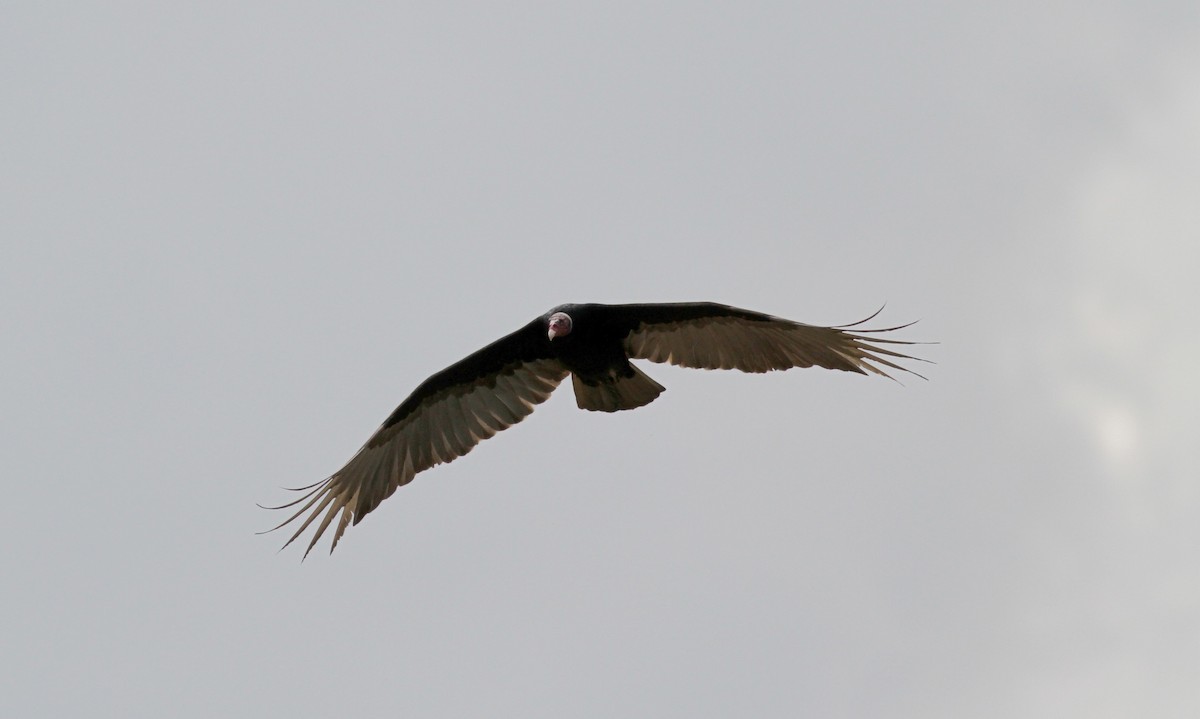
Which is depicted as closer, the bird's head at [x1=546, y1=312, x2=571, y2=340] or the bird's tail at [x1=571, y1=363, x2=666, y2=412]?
the bird's head at [x1=546, y1=312, x2=571, y2=340]

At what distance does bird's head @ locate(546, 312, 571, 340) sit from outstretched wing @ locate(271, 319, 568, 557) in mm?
555

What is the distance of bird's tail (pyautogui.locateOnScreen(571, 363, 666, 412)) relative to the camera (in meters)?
11.3

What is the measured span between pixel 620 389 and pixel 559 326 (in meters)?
0.86

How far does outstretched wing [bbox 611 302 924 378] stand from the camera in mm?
10695

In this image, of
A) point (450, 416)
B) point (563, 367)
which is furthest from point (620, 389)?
point (450, 416)

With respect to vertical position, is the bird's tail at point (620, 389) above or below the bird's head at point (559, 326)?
below

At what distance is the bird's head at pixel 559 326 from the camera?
35.6 feet

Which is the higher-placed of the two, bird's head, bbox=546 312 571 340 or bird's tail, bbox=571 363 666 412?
bird's head, bbox=546 312 571 340

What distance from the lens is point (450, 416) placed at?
39.0ft

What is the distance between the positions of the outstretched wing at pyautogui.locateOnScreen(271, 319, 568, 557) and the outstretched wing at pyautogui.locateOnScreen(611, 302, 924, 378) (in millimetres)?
829

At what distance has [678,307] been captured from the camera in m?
10.9

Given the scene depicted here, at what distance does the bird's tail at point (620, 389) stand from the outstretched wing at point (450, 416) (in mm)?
411

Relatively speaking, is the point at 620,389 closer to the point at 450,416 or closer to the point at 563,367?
the point at 563,367

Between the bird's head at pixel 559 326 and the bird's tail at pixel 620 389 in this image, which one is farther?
the bird's tail at pixel 620 389
